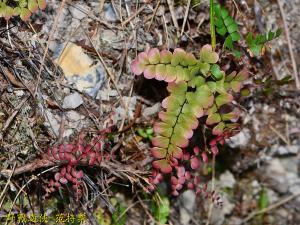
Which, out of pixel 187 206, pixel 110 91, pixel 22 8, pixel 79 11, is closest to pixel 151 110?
pixel 110 91

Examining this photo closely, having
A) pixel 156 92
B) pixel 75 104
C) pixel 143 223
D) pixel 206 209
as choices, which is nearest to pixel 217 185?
pixel 206 209

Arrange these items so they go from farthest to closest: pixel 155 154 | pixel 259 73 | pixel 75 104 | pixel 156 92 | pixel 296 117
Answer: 1. pixel 296 117
2. pixel 259 73
3. pixel 156 92
4. pixel 75 104
5. pixel 155 154

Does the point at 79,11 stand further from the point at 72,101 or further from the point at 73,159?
the point at 73,159

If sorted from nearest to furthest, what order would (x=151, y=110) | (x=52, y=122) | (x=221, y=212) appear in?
(x=52, y=122) → (x=151, y=110) → (x=221, y=212)

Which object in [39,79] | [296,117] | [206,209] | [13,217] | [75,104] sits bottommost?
[206,209]

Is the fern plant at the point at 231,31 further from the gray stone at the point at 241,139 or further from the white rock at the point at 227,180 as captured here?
the white rock at the point at 227,180

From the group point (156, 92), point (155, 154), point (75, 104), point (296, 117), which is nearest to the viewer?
point (155, 154)

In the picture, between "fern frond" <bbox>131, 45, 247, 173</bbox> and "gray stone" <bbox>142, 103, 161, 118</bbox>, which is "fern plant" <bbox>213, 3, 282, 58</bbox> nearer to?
"fern frond" <bbox>131, 45, 247, 173</bbox>

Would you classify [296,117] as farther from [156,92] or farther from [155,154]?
[155,154]
